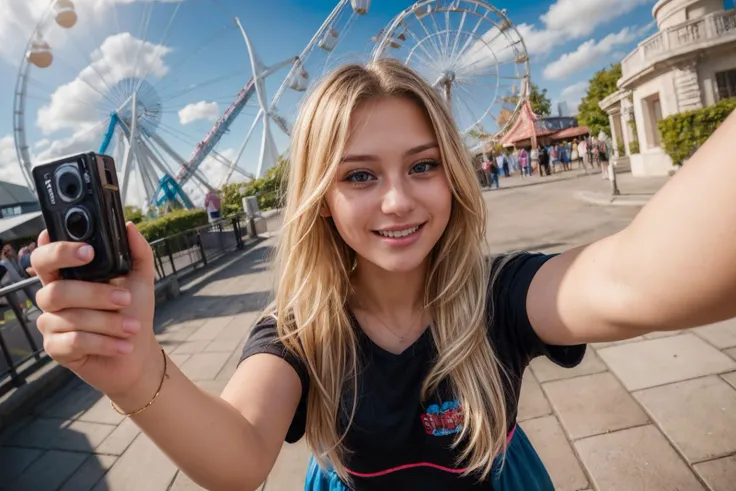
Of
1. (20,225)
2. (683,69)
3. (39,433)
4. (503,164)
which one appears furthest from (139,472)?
(503,164)

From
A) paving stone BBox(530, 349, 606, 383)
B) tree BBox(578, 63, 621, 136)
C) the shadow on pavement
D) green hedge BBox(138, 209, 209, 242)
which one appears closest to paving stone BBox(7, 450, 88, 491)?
the shadow on pavement

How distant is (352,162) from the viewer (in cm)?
124

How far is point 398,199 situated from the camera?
1.18 metres

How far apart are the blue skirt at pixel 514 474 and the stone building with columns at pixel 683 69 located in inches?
649

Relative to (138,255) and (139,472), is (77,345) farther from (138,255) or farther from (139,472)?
(139,472)

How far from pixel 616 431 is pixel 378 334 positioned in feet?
6.02

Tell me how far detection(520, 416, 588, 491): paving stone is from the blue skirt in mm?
864

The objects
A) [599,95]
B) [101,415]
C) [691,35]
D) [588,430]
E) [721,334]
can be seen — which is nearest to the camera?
[588,430]

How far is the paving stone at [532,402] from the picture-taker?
2693 millimetres

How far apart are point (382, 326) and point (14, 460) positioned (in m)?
3.25

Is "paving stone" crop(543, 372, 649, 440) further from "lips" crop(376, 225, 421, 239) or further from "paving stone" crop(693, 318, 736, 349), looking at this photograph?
"lips" crop(376, 225, 421, 239)

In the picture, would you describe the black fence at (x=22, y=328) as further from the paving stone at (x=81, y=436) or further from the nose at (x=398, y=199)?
the nose at (x=398, y=199)

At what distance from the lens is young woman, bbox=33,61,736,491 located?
88 cm

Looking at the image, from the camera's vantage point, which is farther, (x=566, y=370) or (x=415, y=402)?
(x=566, y=370)
